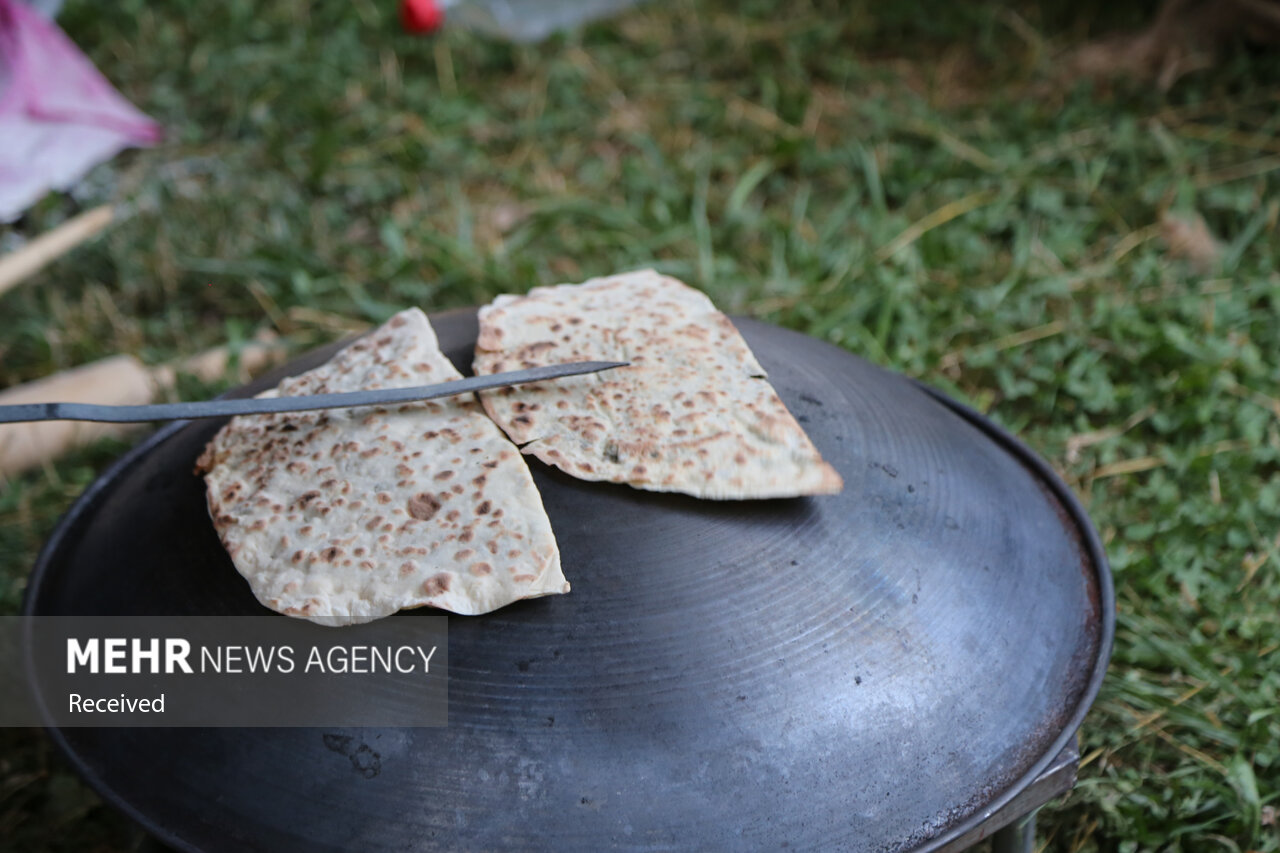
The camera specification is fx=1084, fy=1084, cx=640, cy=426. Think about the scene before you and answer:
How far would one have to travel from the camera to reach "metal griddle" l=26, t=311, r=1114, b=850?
1067 mm

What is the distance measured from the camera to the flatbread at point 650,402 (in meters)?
1.21

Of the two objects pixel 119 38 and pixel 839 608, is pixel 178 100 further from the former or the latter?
pixel 839 608

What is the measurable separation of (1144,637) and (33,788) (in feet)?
6.50

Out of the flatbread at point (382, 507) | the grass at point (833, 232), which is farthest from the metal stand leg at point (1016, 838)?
the flatbread at point (382, 507)

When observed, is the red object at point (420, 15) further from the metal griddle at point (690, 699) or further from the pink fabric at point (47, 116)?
the metal griddle at point (690, 699)

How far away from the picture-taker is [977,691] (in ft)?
3.96

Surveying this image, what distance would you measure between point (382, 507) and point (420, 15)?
130 inches

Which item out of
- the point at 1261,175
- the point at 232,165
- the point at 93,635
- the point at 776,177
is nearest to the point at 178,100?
the point at 232,165

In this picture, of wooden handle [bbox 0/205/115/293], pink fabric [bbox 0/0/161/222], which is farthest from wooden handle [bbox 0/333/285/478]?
pink fabric [bbox 0/0/161/222]

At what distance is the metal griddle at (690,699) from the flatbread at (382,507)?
0.14 ft

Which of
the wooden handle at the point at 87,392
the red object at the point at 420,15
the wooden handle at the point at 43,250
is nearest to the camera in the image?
the wooden handle at the point at 87,392

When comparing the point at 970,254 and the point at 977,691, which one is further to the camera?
the point at 970,254

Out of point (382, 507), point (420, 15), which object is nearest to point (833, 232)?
point (420, 15)

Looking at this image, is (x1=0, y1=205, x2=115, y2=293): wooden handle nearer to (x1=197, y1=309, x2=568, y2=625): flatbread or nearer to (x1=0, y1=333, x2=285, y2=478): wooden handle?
(x1=0, y1=333, x2=285, y2=478): wooden handle
